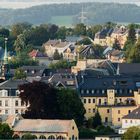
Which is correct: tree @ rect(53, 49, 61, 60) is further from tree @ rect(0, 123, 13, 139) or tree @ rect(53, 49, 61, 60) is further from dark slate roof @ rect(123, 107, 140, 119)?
tree @ rect(0, 123, 13, 139)

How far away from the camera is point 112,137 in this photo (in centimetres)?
3638

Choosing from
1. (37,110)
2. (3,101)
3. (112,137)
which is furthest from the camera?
(3,101)

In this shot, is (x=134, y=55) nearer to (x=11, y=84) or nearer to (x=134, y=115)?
(x=11, y=84)

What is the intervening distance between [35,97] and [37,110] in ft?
1.80

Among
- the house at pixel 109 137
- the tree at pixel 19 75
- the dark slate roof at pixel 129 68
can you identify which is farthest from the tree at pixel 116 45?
the house at pixel 109 137

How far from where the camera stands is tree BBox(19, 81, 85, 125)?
132 feet

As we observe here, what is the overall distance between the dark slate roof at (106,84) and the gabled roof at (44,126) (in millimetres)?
6850

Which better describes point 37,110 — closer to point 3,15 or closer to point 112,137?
point 112,137

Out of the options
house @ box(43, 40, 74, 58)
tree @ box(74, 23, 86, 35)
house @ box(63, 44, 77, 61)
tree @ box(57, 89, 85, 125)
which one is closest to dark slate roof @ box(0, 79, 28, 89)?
tree @ box(57, 89, 85, 125)

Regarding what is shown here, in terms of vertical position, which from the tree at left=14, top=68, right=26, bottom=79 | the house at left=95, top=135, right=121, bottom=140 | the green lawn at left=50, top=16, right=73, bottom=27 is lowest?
the green lawn at left=50, top=16, right=73, bottom=27

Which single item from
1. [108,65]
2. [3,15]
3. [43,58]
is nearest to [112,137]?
[108,65]

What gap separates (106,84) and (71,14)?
96.1 metres

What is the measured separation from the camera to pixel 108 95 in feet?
145

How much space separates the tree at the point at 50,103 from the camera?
132ft
